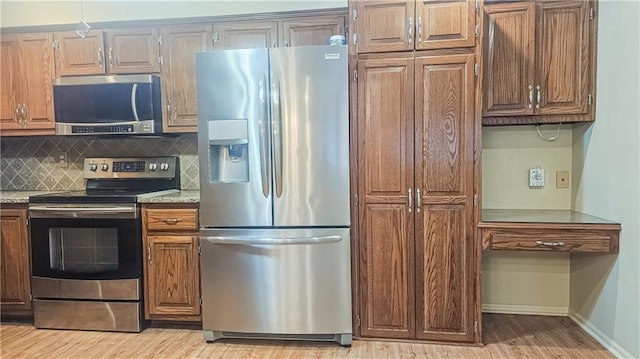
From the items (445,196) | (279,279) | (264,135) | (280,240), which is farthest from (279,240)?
(445,196)

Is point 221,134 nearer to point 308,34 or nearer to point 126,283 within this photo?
→ point 308,34

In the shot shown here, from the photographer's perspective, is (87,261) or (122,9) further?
(122,9)

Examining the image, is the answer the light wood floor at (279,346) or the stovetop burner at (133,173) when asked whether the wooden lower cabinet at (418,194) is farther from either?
the stovetop burner at (133,173)

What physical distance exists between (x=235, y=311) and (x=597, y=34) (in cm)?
282

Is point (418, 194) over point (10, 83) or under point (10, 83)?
under

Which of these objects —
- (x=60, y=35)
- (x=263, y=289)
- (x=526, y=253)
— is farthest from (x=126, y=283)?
(x=526, y=253)

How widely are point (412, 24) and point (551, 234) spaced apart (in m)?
1.46

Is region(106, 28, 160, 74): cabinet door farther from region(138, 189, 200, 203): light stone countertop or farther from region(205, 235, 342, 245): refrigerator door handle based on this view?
region(205, 235, 342, 245): refrigerator door handle

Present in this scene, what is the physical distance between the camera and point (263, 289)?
2631 millimetres

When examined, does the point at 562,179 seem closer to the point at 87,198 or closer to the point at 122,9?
the point at 87,198

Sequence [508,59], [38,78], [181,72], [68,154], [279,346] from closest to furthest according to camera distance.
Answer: [279,346]
[508,59]
[181,72]
[38,78]
[68,154]

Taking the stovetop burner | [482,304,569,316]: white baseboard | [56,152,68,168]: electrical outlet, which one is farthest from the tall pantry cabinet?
[56,152,68,168]: electrical outlet

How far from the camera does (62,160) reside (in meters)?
3.55

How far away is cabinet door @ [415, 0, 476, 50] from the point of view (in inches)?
96.4
